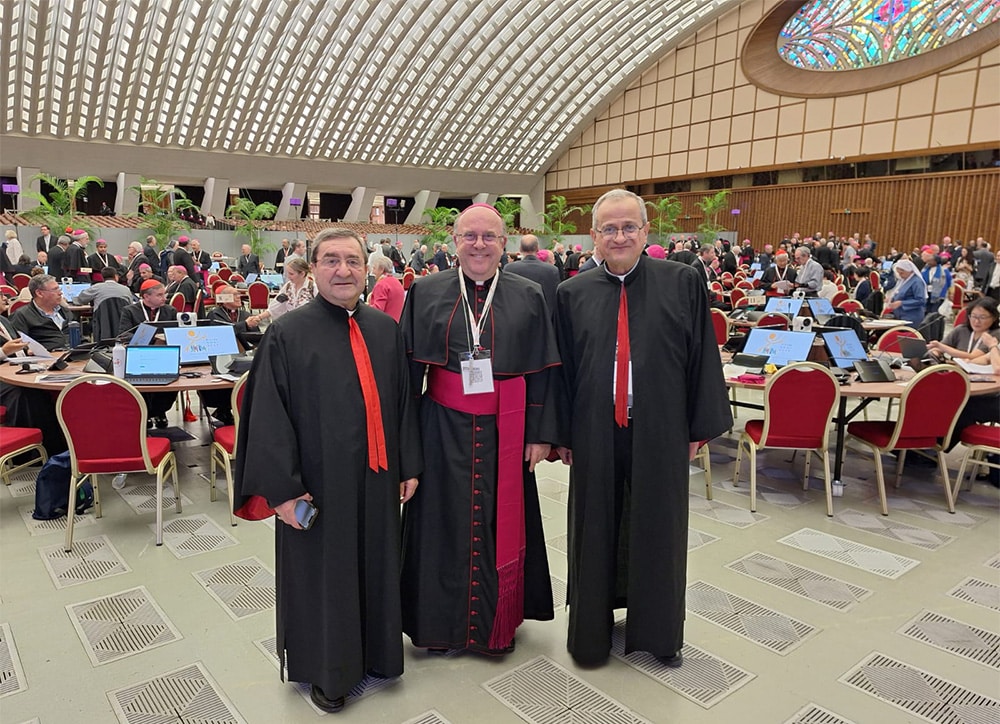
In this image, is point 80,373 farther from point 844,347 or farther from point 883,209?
point 883,209

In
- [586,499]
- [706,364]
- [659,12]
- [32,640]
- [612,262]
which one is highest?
[659,12]

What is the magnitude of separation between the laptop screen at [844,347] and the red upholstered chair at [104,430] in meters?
4.98

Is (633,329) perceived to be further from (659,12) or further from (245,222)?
(659,12)

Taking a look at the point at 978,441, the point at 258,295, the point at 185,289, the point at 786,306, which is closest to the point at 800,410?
the point at 978,441

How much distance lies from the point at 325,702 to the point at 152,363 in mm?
3157

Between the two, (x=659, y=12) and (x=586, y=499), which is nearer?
(x=586, y=499)

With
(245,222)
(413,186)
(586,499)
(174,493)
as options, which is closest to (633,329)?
(586,499)

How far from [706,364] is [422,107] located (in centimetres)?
2987

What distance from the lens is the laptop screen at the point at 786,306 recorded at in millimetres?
7828

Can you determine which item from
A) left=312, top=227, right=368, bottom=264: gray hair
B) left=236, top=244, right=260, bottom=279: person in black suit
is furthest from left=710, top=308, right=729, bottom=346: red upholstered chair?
left=236, top=244, right=260, bottom=279: person in black suit

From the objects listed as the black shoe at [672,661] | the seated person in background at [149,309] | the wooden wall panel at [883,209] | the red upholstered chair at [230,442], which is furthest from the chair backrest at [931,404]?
the wooden wall panel at [883,209]

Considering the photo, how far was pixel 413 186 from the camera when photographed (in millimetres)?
34219

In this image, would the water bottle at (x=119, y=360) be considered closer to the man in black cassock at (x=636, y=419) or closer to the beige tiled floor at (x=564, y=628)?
the beige tiled floor at (x=564, y=628)

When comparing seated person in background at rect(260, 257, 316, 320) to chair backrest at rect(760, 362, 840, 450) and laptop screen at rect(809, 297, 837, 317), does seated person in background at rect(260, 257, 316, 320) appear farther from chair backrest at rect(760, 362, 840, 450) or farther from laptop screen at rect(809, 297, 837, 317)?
laptop screen at rect(809, 297, 837, 317)
